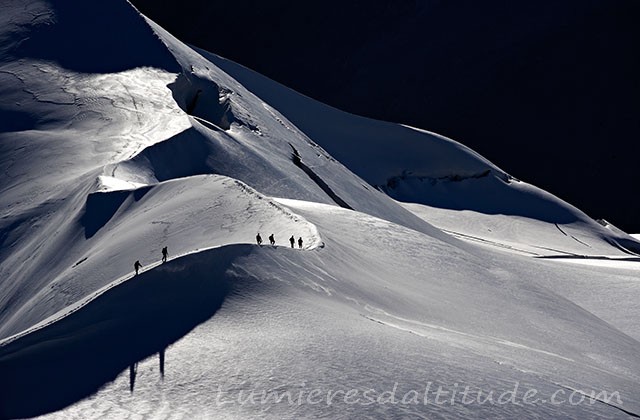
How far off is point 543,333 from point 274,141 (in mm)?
9460

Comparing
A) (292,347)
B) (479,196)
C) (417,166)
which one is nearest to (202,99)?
(417,166)

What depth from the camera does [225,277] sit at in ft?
25.4

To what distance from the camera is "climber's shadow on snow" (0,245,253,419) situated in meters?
6.53

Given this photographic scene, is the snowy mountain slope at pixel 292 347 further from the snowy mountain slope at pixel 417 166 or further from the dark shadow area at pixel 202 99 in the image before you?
the snowy mountain slope at pixel 417 166

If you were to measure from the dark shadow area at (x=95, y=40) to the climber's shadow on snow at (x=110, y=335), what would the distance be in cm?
1194

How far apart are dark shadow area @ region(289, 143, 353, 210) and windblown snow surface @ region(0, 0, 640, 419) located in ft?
0.24

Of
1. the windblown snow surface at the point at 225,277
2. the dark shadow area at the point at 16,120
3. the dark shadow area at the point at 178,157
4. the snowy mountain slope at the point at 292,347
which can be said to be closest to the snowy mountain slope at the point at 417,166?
the windblown snow surface at the point at 225,277

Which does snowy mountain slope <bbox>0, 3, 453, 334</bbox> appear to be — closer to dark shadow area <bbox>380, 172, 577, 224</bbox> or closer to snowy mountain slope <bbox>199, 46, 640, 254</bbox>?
snowy mountain slope <bbox>199, 46, 640, 254</bbox>

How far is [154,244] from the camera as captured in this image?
9.66 metres

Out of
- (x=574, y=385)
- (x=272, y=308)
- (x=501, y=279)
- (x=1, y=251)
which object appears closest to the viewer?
(x=272, y=308)

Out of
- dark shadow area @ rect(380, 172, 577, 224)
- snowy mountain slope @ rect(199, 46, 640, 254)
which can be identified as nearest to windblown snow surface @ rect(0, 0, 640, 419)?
dark shadow area @ rect(380, 172, 577, 224)

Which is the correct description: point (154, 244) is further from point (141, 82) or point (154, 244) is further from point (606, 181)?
point (606, 181)

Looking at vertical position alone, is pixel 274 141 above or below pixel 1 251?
above

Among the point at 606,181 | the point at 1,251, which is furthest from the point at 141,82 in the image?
the point at 606,181
